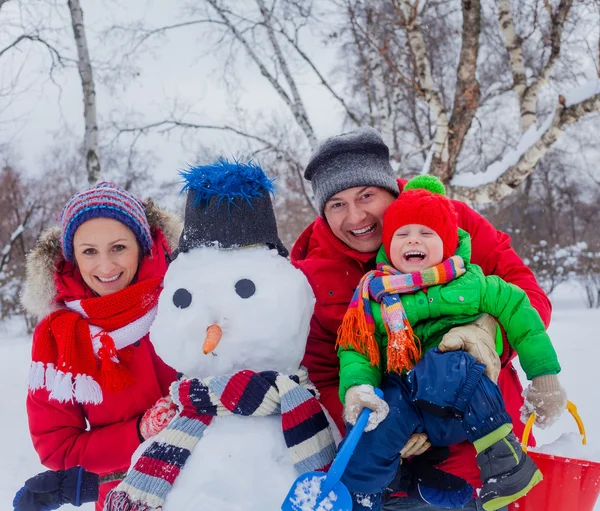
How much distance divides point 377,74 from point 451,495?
710cm

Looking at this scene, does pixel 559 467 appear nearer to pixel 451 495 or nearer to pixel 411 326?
pixel 451 495

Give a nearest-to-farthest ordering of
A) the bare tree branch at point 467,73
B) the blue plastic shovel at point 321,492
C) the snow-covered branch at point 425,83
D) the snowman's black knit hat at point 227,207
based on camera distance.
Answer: the blue plastic shovel at point 321,492 → the snowman's black knit hat at point 227,207 → the bare tree branch at point 467,73 → the snow-covered branch at point 425,83

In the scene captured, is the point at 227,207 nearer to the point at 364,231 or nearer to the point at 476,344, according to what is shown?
the point at 364,231

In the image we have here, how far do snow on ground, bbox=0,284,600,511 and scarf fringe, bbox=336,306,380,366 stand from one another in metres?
2.40

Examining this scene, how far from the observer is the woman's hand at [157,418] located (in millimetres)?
1740

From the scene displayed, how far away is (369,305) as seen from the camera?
172cm

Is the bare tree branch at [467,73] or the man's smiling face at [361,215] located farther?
the bare tree branch at [467,73]

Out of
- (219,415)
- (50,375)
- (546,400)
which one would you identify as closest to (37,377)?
(50,375)

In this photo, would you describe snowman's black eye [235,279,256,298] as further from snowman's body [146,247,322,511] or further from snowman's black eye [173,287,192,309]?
snowman's black eye [173,287,192,309]

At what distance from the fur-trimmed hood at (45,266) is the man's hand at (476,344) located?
1197 millimetres

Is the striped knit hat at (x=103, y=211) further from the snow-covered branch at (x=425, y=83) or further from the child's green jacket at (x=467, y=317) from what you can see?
the snow-covered branch at (x=425, y=83)

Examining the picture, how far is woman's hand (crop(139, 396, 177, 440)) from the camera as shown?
1.74 m

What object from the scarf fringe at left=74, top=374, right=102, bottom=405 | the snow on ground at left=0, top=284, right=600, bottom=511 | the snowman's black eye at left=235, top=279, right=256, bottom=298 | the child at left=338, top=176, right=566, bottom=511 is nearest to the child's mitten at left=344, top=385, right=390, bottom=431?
the child at left=338, top=176, right=566, bottom=511

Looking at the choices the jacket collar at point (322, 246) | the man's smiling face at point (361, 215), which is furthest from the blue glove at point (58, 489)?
the man's smiling face at point (361, 215)
